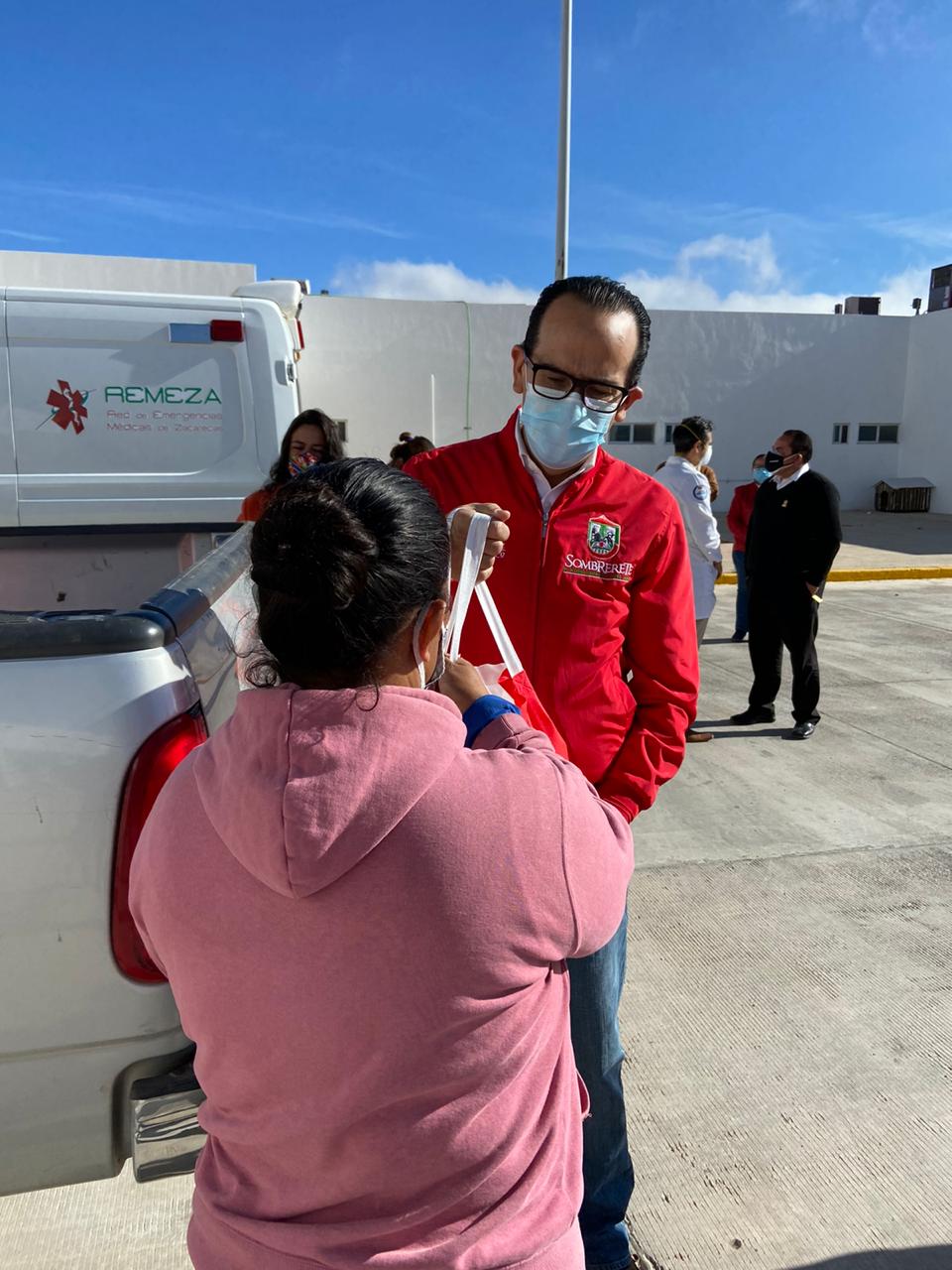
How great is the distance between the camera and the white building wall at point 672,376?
16.2 metres

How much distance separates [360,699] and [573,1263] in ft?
2.44

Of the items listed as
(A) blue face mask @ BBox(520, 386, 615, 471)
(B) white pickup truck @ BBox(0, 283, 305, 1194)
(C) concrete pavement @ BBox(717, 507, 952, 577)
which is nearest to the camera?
(B) white pickup truck @ BBox(0, 283, 305, 1194)

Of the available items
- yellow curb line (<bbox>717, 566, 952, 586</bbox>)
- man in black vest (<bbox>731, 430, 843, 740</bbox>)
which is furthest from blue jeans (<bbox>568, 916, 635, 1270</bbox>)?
yellow curb line (<bbox>717, 566, 952, 586</bbox>)

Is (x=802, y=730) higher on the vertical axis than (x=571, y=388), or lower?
lower

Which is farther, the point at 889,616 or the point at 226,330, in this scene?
the point at 889,616

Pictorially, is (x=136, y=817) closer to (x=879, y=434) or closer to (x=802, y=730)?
(x=802, y=730)

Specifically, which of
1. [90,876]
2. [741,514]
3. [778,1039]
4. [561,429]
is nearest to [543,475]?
[561,429]

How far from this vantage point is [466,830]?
0.88 m

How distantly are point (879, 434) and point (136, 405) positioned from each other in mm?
19503

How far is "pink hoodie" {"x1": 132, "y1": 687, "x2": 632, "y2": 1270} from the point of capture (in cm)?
87

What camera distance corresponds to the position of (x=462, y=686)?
3.79 feet

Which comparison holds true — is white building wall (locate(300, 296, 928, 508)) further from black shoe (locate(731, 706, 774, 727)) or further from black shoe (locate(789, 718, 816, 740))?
black shoe (locate(789, 718, 816, 740))

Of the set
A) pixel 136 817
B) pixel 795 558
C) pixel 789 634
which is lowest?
pixel 789 634

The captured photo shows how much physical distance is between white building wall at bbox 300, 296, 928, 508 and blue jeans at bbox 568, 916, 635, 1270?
15119mm
